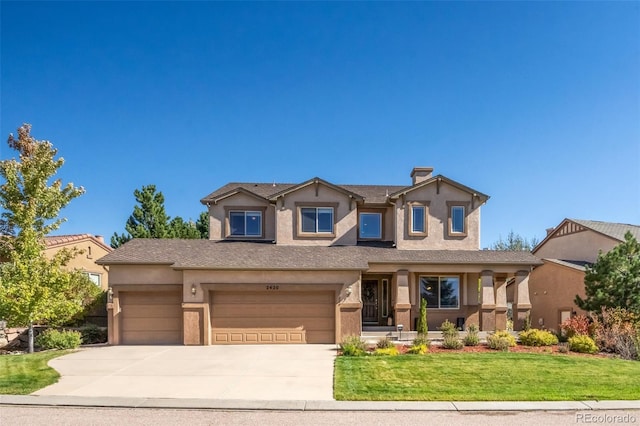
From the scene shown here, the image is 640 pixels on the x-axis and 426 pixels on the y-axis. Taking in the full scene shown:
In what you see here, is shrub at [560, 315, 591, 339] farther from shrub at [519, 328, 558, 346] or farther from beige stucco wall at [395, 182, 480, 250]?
beige stucco wall at [395, 182, 480, 250]

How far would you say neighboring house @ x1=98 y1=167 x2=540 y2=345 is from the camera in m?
16.9

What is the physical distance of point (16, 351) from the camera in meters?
16.3

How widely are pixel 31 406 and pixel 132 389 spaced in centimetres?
196

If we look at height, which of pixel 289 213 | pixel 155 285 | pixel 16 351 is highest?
pixel 289 213

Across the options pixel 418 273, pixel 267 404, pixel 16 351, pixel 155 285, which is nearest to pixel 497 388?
pixel 267 404

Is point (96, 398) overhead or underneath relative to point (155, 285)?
underneath

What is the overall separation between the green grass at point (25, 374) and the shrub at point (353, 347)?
8.27 m

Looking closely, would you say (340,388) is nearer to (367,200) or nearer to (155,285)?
(155,285)

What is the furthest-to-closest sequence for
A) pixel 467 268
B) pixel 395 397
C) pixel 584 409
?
pixel 467 268 < pixel 395 397 < pixel 584 409

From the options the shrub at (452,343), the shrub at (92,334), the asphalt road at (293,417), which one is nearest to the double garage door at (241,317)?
the shrub at (92,334)

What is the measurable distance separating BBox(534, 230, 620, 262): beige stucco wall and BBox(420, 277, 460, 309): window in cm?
802

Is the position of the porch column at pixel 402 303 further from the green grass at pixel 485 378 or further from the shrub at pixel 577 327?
the shrub at pixel 577 327

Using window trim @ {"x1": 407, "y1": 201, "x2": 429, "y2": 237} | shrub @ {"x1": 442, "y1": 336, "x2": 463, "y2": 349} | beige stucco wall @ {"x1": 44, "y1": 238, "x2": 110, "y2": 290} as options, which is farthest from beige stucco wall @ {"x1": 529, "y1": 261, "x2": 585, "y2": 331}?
beige stucco wall @ {"x1": 44, "y1": 238, "x2": 110, "y2": 290}

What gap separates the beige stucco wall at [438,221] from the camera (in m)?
19.9
